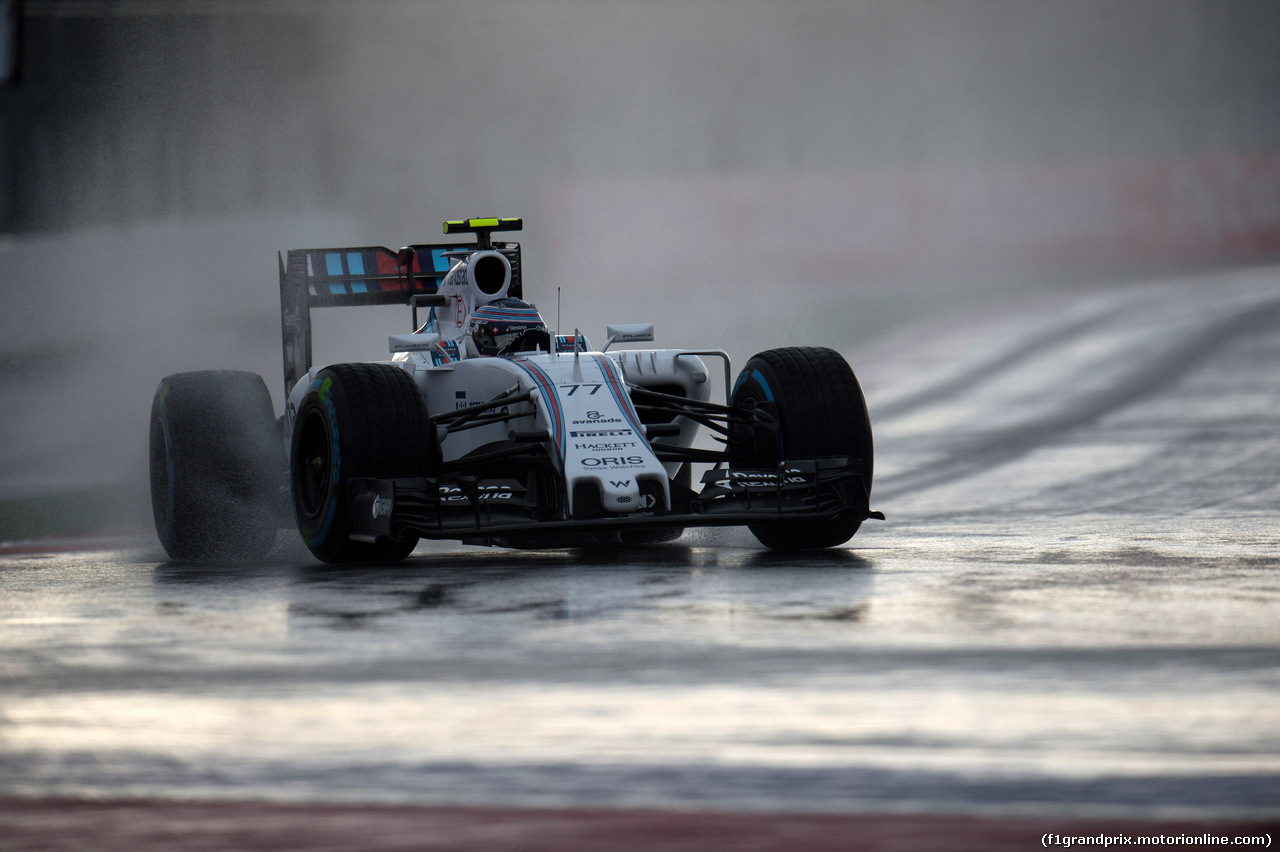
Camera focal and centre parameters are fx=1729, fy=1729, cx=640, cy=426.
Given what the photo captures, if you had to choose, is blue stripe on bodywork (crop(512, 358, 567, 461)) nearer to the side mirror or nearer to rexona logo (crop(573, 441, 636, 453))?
rexona logo (crop(573, 441, 636, 453))

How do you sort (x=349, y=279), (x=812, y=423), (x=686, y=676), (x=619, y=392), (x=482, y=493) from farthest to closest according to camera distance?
(x=349, y=279)
(x=812, y=423)
(x=619, y=392)
(x=482, y=493)
(x=686, y=676)

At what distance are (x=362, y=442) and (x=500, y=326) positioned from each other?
1821 mm

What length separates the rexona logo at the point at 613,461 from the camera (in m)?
9.55

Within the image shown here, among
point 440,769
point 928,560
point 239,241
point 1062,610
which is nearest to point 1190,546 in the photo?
point 928,560

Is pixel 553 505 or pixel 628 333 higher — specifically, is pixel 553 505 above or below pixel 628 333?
below

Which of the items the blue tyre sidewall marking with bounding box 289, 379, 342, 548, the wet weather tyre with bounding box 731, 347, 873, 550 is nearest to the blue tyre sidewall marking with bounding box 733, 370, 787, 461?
the wet weather tyre with bounding box 731, 347, 873, 550

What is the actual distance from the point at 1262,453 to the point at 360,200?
690 inches

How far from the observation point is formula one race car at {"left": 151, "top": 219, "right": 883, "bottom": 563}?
31.3 feet

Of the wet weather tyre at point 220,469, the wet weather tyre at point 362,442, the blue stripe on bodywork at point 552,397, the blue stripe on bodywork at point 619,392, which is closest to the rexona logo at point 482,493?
the wet weather tyre at point 362,442

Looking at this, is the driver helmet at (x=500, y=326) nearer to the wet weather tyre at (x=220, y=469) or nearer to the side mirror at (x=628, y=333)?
the side mirror at (x=628, y=333)

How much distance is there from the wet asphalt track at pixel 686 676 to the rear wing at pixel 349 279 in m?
1.71

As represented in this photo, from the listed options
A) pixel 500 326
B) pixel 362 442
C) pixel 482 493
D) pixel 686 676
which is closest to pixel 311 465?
pixel 362 442

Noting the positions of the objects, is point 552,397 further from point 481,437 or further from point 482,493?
point 481,437

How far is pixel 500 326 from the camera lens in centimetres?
1113
